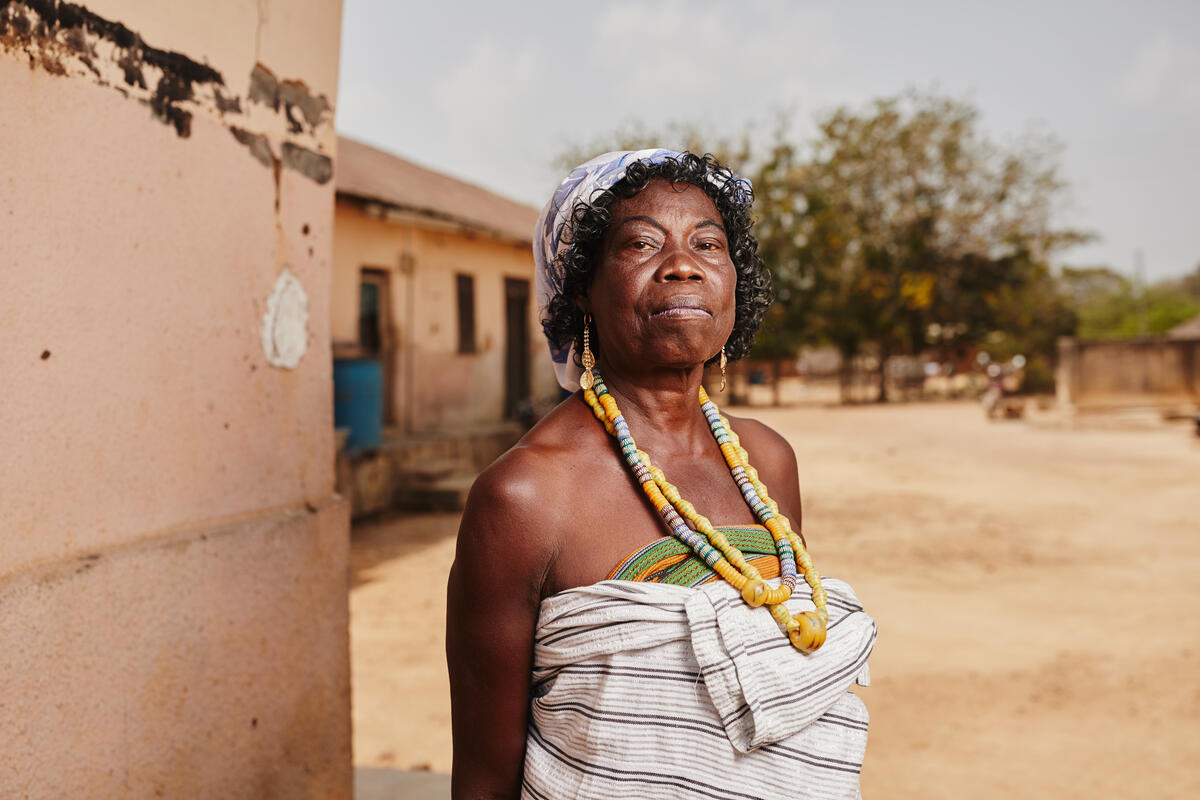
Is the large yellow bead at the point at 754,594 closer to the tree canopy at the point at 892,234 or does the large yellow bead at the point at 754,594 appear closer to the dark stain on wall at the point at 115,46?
the dark stain on wall at the point at 115,46

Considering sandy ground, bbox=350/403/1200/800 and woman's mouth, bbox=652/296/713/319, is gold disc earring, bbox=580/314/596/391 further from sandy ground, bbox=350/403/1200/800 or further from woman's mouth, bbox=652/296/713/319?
sandy ground, bbox=350/403/1200/800

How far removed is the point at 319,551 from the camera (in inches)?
91.7

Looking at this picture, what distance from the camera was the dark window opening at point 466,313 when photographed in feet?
41.1

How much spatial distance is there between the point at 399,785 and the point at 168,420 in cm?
173

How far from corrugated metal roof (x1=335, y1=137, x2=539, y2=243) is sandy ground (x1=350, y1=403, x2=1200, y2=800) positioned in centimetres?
381

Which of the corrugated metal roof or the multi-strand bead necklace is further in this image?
the corrugated metal roof

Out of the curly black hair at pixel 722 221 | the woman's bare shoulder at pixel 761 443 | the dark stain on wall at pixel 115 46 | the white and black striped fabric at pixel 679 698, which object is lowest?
the white and black striped fabric at pixel 679 698

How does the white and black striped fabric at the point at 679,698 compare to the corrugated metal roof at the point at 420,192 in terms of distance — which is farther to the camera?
the corrugated metal roof at the point at 420,192

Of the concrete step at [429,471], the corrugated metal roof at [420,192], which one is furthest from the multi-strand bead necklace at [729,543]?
the concrete step at [429,471]

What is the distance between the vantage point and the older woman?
1.26 metres

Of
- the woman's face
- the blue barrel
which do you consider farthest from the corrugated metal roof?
the woman's face

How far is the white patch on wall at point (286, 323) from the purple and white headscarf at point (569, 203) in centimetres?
93

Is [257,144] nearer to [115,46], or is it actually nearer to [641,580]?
[115,46]

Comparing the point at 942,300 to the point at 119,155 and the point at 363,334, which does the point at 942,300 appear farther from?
the point at 119,155
